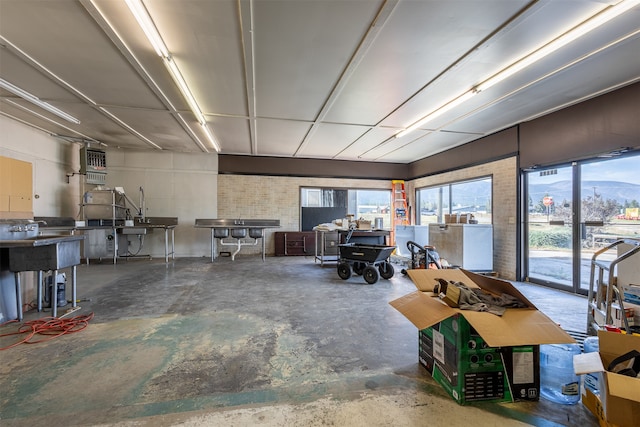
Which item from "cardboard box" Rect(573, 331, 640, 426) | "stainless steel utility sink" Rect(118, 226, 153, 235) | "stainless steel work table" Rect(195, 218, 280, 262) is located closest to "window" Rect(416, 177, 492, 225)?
"stainless steel work table" Rect(195, 218, 280, 262)

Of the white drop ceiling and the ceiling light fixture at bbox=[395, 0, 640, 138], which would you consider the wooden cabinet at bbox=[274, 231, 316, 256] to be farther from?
the ceiling light fixture at bbox=[395, 0, 640, 138]

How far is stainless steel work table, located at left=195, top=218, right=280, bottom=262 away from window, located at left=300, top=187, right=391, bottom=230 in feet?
4.02

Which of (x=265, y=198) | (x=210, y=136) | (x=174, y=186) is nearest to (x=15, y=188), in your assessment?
(x=174, y=186)

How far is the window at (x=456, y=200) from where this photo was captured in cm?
639

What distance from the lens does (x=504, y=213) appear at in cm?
570

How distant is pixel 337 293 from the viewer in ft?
14.5

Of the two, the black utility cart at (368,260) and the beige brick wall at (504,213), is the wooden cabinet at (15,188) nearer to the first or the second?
the black utility cart at (368,260)

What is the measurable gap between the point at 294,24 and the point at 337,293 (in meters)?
3.66

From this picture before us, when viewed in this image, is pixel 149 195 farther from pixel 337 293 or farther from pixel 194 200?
pixel 337 293

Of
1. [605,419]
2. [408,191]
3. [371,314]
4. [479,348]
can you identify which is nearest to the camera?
[605,419]

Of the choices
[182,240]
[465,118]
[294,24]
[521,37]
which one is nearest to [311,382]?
[294,24]

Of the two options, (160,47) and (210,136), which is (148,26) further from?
(210,136)

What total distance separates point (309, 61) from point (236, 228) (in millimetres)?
5181

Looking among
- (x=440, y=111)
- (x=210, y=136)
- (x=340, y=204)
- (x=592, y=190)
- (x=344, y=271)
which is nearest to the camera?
(x=592, y=190)
